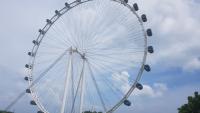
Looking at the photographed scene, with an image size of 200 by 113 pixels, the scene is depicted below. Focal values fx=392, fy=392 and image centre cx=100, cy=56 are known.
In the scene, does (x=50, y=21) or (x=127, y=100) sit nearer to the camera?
(x=127, y=100)

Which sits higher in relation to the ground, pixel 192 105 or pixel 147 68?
pixel 147 68

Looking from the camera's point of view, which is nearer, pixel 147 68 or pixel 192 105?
pixel 147 68

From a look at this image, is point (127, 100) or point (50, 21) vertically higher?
point (50, 21)

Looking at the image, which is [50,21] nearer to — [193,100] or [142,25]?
[142,25]

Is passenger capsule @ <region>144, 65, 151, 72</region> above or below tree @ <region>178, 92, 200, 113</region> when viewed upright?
above

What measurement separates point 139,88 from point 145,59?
4143mm

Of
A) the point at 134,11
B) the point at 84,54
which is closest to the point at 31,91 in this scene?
the point at 84,54

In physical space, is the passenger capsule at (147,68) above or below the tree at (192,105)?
above

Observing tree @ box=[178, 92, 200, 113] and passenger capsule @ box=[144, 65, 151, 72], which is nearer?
passenger capsule @ box=[144, 65, 151, 72]

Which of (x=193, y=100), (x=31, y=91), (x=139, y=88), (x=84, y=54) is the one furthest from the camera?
(x=193, y=100)

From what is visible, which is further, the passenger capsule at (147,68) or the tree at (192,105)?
the tree at (192,105)

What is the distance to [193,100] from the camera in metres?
70.9

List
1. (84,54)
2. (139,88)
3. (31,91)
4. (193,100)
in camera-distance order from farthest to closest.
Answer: (193,100) < (31,91) < (84,54) < (139,88)

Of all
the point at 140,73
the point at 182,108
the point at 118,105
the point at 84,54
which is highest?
the point at 84,54
